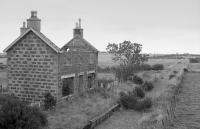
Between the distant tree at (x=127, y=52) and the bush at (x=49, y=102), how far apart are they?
93.2ft

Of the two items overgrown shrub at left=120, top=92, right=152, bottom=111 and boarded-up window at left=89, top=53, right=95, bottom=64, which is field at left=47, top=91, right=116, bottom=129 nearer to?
overgrown shrub at left=120, top=92, right=152, bottom=111

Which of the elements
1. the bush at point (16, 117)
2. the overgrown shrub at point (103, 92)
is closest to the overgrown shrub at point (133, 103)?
the overgrown shrub at point (103, 92)

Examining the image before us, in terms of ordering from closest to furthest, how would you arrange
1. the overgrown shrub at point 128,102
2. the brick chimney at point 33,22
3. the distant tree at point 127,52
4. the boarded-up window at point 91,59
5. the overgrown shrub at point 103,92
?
the brick chimney at point 33,22 < the overgrown shrub at point 128,102 < the overgrown shrub at point 103,92 < the boarded-up window at point 91,59 < the distant tree at point 127,52

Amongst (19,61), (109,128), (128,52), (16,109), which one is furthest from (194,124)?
(128,52)

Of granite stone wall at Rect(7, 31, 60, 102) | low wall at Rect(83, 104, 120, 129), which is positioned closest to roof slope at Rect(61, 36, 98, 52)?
granite stone wall at Rect(7, 31, 60, 102)

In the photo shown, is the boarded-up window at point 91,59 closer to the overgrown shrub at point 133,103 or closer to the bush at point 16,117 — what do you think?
the overgrown shrub at point 133,103

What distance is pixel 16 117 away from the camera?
1384 cm

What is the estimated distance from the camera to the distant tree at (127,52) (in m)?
48.2

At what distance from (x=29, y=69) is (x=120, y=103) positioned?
7580mm

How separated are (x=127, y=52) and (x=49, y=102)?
29.2 m

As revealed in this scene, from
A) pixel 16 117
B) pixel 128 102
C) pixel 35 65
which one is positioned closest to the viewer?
pixel 16 117

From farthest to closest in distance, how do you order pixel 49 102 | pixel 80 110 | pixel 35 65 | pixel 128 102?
1. pixel 128 102
2. pixel 35 65
3. pixel 80 110
4. pixel 49 102

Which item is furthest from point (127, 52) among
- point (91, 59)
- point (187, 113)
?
point (187, 113)

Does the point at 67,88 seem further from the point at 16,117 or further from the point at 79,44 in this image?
the point at 16,117
